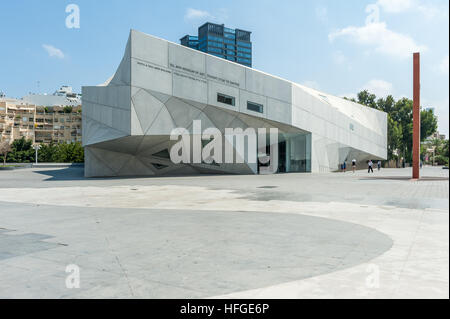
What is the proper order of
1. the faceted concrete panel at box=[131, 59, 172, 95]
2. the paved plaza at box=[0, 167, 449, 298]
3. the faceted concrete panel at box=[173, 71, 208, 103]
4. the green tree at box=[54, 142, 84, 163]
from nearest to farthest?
the paved plaza at box=[0, 167, 449, 298], the faceted concrete panel at box=[131, 59, 172, 95], the faceted concrete panel at box=[173, 71, 208, 103], the green tree at box=[54, 142, 84, 163]

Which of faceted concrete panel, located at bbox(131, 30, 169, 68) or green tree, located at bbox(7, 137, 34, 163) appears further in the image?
green tree, located at bbox(7, 137, 34, 163)

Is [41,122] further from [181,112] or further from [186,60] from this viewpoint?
[186,60]

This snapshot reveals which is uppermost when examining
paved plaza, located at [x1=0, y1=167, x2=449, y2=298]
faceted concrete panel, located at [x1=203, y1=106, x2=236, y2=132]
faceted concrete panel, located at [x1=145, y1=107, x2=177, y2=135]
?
→ faceted concrete panel, located at [x1=203, y1=106, x2=236, y2=132]

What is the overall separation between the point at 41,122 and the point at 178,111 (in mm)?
86657

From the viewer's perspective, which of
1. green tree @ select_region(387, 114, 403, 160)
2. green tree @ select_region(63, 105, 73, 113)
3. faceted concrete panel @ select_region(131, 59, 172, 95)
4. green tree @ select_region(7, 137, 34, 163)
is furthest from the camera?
green tree @ select_region(63, 105, 73, 113)

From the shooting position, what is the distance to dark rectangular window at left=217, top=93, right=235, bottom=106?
1170 inches

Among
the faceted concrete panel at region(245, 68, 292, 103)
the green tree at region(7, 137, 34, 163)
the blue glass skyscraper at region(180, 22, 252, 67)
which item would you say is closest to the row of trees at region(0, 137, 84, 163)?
the green tree at region(7, 137, 34, 163)

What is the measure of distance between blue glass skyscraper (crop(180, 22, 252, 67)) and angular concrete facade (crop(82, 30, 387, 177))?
129363mm

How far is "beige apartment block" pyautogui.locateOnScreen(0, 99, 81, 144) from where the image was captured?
94.3 meters

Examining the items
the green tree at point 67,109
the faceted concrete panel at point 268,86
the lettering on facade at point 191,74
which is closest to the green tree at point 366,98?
the faceted concrete panel at point 268,86

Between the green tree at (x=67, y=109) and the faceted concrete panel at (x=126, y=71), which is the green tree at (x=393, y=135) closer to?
the faceted concrete panel at (x=126, y=71)

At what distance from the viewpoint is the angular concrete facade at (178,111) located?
25.7 m

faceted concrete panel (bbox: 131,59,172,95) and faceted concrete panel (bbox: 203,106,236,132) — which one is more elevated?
faceted concrete panel (bbox: 131,59,172,95)

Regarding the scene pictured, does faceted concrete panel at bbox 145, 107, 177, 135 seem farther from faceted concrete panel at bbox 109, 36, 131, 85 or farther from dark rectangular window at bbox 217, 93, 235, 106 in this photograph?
dark rectangular window at bbox 217, 93, 235, 106
